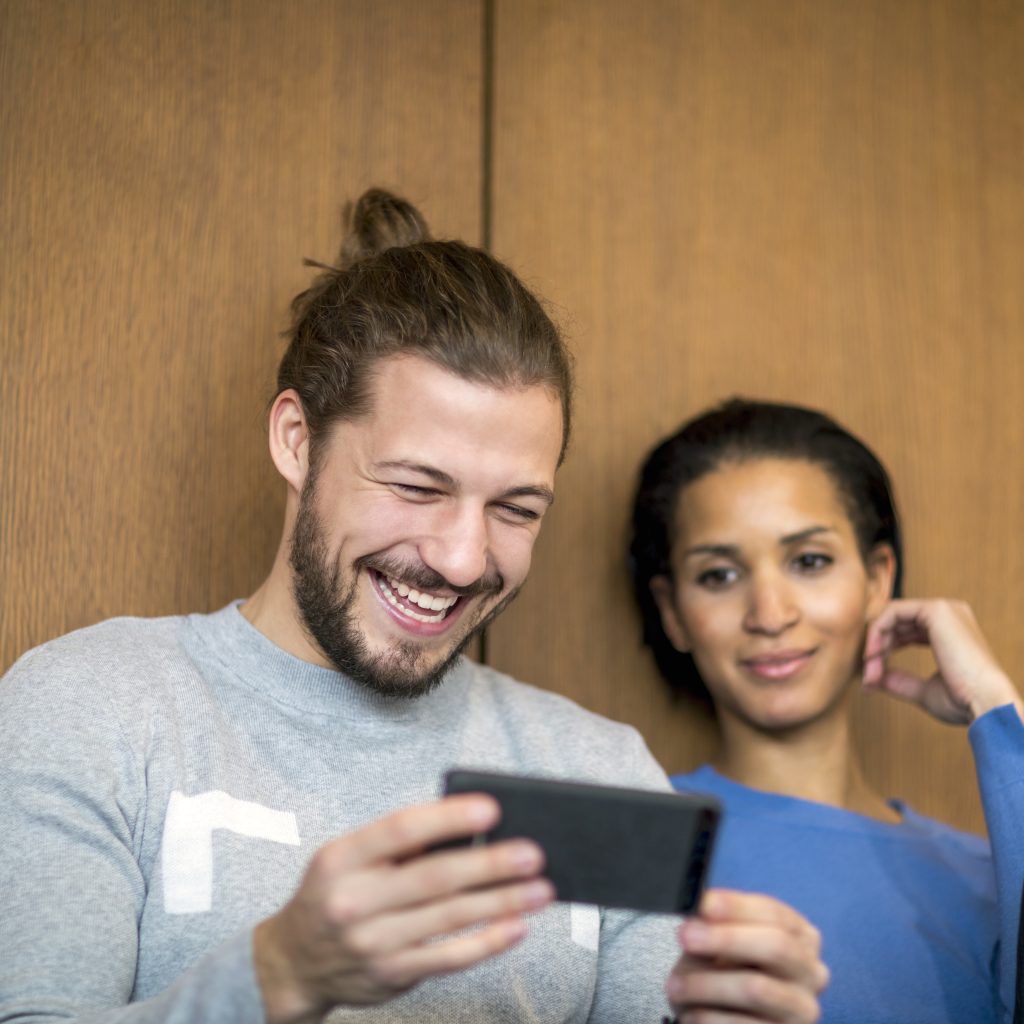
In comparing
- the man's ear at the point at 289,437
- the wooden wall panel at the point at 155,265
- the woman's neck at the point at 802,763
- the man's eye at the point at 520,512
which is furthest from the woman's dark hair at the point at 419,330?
the woman's neck at the point at 802,763

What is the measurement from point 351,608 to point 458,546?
0.41ft

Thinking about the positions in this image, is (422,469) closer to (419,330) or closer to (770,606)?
(419,330)

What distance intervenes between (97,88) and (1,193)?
0.59 ft

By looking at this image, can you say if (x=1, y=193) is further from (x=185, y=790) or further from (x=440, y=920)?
(x=440, y=920)

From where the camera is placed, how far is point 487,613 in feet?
3.92

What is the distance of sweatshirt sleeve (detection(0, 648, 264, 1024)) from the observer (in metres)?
0.76

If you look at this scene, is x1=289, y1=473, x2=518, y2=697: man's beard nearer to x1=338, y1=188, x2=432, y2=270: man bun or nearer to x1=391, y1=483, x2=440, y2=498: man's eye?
x1=391, y1=483, x2=440, y2=498: man's eye

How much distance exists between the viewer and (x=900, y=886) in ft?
4.73

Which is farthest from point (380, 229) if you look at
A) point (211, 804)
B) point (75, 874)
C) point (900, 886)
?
point (900, 886)

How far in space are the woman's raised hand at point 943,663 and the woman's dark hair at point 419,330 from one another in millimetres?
563

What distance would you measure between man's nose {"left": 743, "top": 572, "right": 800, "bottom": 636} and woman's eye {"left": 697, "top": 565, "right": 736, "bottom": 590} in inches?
1.6

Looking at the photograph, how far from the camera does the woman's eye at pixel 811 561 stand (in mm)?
1552

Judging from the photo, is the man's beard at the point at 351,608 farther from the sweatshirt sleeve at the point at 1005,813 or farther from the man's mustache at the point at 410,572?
the sweatshirt sleeve at the point at 1005,813

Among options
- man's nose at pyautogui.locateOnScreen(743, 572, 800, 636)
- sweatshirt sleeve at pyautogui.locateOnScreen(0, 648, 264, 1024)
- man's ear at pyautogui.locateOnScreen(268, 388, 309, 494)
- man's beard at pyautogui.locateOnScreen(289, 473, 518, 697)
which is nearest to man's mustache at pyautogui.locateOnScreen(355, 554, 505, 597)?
man's beard at pyautogui.locateOnScreen(289, 473, 518, 697)
